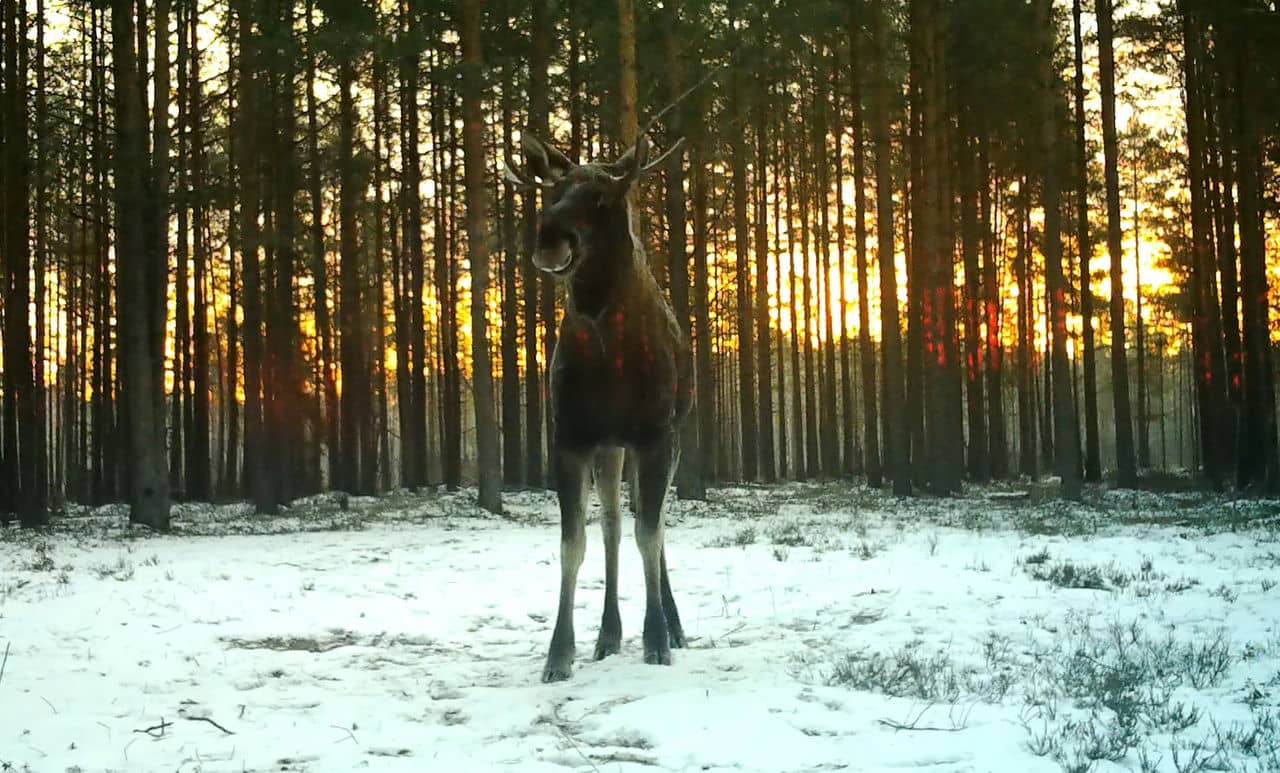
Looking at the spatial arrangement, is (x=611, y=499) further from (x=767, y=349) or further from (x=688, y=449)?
(x=767, y=349)

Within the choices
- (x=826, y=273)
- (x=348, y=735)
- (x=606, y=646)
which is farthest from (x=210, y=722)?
(x=826, y=273)

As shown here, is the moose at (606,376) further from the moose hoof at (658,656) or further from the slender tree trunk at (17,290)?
the slender tree trunk at (17,290)

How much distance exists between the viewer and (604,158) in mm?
27250

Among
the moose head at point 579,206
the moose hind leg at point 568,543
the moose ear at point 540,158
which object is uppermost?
the moose ear at point 540,158

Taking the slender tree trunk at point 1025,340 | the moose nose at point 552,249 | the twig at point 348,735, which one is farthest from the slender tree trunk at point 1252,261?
the twig at point 348,735

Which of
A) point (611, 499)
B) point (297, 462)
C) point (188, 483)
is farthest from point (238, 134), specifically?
point (611, 499)

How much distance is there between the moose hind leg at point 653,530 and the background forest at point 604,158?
8293 mm

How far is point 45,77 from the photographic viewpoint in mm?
21297

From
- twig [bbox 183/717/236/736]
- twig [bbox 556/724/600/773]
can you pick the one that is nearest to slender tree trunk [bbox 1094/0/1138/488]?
twig [bbox 556/724/600/773]

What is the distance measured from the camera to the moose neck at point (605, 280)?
6082 mm

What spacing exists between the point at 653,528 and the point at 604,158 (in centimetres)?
2201

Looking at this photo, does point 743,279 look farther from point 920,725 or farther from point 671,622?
point 920,725

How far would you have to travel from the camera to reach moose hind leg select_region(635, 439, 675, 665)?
623cm

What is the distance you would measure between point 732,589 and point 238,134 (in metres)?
15.8
